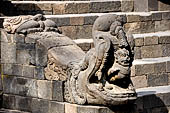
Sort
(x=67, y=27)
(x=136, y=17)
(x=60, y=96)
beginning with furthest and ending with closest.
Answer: (x=136, y=17) < (x=67, y=27) < (x=60, y=96)

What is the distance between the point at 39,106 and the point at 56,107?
544mm

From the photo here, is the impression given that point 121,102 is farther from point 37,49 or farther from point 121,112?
point 37,49

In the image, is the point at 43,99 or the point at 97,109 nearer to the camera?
the point at 97,109

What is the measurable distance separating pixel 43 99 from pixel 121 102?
6.12 feet

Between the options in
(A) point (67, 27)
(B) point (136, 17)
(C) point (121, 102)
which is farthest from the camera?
(B) point (136, 17)

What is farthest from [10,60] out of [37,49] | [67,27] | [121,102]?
[121,102]

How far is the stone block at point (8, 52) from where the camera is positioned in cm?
1550

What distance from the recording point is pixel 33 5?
1845cm

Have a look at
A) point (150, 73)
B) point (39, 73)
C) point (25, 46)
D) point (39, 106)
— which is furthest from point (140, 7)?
point (39, 106)

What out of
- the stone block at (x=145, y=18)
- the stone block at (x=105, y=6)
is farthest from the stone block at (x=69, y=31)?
the stone block at (x=145, y=18)

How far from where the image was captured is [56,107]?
14305 mm

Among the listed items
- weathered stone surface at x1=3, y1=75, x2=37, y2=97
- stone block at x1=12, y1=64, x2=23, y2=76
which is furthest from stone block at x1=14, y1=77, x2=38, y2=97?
stone block at x1=12, y1=64, x2=23, y2=76

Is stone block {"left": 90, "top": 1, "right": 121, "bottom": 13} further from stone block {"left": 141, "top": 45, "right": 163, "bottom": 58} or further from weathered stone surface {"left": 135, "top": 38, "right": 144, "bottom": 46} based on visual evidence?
stone block {"left": 141, "top": 45, "right": 163, "bottom": 58}

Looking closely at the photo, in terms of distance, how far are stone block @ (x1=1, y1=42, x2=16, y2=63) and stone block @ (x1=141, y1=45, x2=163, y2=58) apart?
330cm
